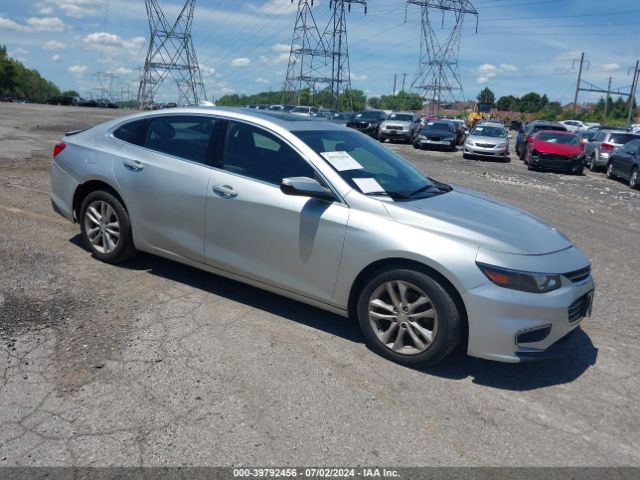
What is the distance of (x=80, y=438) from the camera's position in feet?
9.84

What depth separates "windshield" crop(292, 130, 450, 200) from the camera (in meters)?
4.43

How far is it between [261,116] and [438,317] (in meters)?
2.33

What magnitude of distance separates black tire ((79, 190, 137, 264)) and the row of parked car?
1623 cm

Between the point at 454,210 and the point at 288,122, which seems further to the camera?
the point at 288,122

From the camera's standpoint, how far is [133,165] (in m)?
5.26

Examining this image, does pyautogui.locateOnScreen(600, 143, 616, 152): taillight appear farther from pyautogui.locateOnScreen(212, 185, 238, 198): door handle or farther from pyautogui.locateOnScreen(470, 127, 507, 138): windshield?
pyautogui.locateOnScreen(212, 185, 238, 198): door handle

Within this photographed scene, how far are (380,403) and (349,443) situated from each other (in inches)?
19.0

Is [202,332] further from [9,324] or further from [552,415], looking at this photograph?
[552,415]

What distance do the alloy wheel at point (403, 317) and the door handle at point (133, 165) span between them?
8.36 feet

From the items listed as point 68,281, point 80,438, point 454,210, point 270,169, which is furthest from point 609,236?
point 80,438

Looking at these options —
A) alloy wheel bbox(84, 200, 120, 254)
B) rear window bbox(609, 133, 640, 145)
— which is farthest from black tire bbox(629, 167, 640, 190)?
alloy wheel bbox(84, 200, 120, 254)

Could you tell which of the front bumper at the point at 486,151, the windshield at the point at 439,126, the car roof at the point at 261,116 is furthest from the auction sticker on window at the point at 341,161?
the windshield at the point at 439,126

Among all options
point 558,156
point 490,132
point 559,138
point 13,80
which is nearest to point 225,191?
point 558,156

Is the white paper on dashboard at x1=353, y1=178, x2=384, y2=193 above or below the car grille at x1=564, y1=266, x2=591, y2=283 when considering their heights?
above
